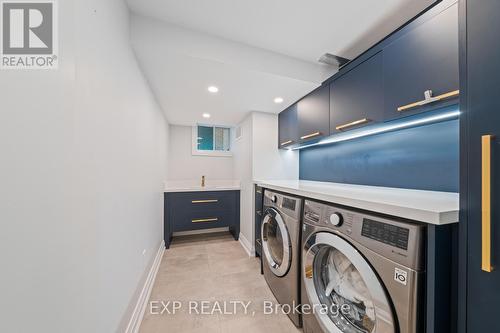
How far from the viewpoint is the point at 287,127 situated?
2238mm

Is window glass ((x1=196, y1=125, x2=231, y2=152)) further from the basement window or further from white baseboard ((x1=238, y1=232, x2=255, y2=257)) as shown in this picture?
white baseboard ((x1=238, y1=232, x2=255, y2=257))

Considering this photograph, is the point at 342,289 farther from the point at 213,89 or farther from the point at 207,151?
the point at 207,151

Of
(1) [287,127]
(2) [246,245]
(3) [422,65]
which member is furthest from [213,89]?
(2) [246,245]

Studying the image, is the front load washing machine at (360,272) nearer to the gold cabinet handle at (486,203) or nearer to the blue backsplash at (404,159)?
the gold cabinet handle at (486,203)

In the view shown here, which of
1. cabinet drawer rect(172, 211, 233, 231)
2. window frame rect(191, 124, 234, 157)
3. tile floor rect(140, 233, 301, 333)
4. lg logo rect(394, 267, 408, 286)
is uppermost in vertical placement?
window frame rect(191, 124, 234, 157)

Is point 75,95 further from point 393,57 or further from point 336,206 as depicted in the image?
point 393,57

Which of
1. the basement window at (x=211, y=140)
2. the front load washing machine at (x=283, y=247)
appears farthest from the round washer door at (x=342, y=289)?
the basement window at (x=211, y=140)

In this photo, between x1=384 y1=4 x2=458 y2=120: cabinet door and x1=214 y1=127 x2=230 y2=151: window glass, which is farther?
x1=214 y1=127 x2=230 y2=151: window glass

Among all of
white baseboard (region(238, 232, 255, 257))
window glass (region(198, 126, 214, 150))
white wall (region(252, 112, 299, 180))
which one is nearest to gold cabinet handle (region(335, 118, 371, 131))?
white wall (region(252, 112, 299, 180))

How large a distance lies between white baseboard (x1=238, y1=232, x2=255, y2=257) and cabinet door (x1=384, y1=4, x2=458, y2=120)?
2.07 metres

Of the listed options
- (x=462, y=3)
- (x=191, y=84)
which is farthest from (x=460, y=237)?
(x=191, y=84)

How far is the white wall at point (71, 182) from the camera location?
45 cm

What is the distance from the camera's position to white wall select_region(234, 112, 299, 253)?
7.70 feet

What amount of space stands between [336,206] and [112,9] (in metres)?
1.63
